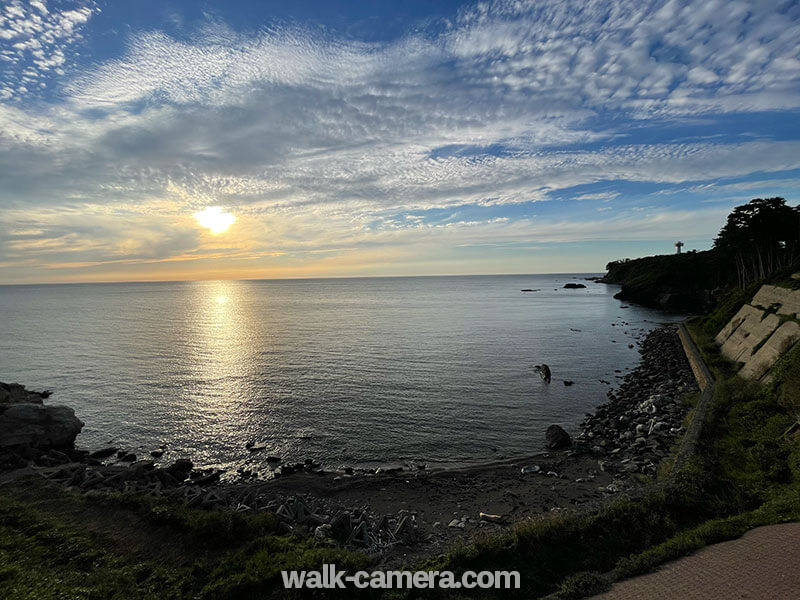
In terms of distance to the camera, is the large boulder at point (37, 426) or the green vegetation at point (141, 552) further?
the large boulder at point (37, 426)

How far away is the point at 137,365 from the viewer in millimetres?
51312

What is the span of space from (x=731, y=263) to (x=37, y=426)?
14170 cm

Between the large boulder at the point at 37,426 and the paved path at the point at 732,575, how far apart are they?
3377 cm

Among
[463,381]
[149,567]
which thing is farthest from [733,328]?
[149,567]

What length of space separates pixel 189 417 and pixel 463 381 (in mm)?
26098

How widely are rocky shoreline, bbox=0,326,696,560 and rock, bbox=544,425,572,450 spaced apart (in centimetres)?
8

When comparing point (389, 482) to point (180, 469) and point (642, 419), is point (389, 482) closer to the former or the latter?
point (180, 469)

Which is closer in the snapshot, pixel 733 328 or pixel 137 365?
pixel 733 328

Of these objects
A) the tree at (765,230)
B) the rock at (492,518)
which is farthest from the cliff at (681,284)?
the rock at (492,518)

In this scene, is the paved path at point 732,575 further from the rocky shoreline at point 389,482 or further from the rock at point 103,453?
the rock at point 103,453

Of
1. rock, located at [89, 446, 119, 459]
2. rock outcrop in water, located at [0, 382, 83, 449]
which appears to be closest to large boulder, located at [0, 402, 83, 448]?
rock outcrop in water, located at [0, 382, 83, 449]

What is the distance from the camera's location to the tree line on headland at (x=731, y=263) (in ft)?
202

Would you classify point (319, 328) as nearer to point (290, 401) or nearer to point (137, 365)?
point (137, 365)

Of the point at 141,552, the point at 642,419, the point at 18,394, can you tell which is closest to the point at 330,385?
the point at 141,552
